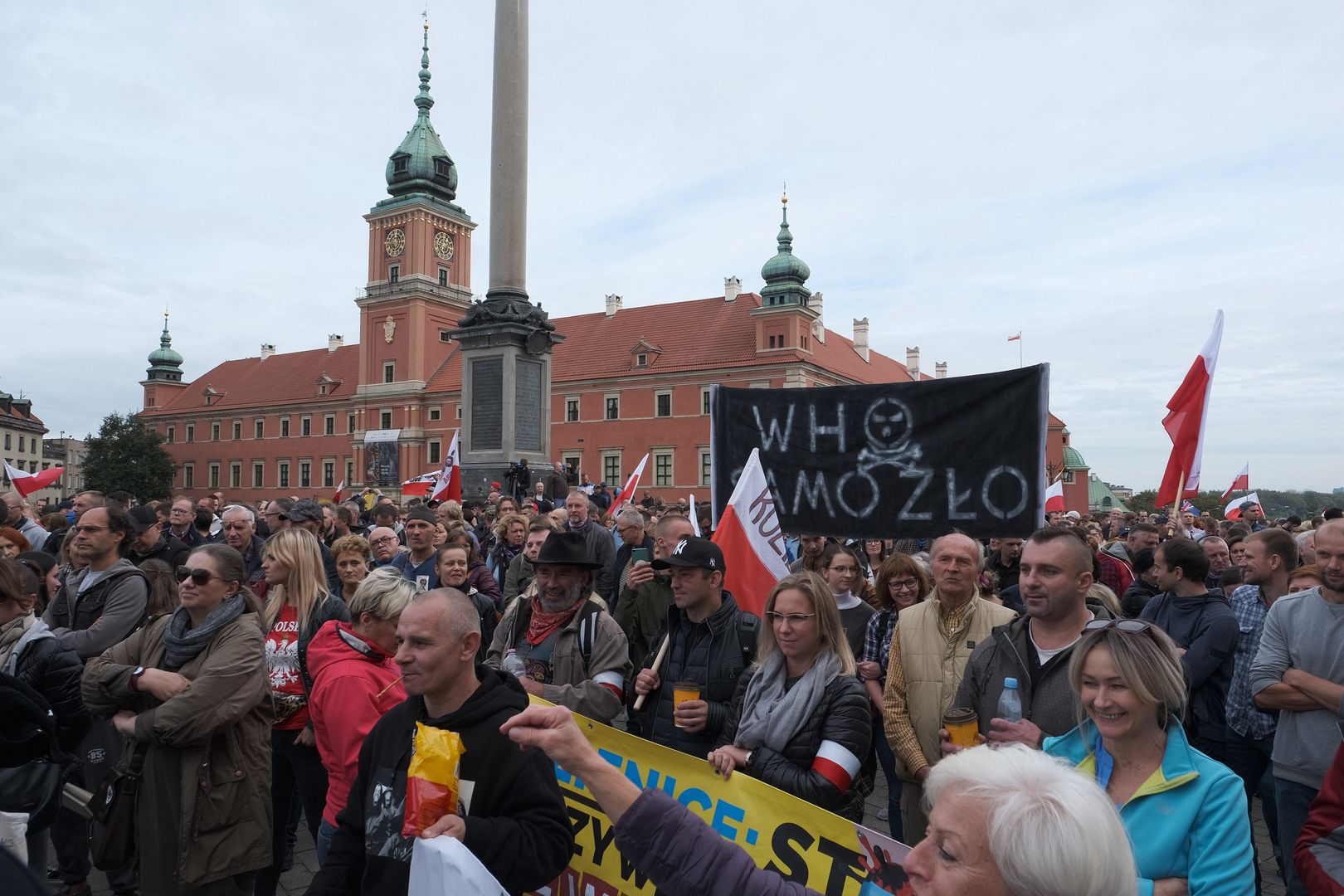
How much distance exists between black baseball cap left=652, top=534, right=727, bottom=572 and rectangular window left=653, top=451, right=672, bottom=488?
49.8 m

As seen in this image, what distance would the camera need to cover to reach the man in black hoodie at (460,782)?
2.34m

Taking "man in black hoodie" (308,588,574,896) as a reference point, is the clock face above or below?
above

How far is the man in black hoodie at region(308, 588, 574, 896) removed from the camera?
234cm

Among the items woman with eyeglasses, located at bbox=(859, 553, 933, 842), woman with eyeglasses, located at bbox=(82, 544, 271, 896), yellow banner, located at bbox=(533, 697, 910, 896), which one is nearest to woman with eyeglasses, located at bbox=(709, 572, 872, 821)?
yellow banner, located at bbox=(533, 697, 910, 896)

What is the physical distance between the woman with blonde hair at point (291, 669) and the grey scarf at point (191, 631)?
22.8 inches

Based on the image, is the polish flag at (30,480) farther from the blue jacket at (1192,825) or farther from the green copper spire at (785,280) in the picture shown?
the green copper spire at (785,280)

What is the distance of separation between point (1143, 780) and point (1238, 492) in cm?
2305

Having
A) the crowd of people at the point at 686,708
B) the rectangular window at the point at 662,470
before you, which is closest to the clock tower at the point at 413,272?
the rectangular window at the point at 662,470

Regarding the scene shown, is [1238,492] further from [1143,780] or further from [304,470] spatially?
[304,470]

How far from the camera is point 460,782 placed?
2.40 metres

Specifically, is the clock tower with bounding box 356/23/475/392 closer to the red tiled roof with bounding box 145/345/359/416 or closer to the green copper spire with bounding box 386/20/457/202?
the green copper spire with bounding box 386/20/457/202

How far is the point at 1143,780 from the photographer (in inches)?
96.3

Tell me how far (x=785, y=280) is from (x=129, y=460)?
5445cm

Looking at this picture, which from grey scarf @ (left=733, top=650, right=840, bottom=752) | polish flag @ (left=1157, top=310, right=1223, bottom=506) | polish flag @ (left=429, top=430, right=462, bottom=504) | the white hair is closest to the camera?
the white hair
